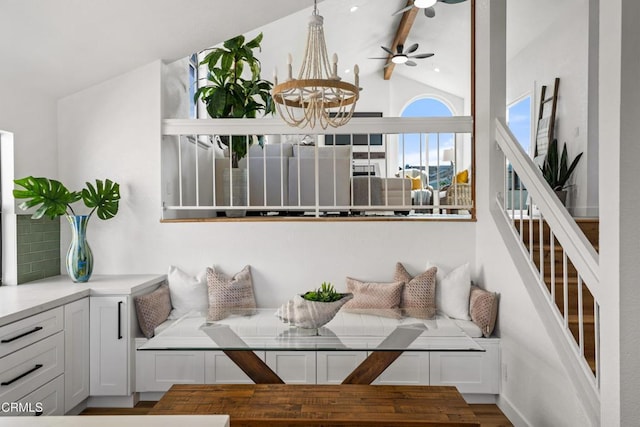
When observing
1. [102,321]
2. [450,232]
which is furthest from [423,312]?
[102,321]

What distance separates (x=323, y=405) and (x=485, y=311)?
163cm

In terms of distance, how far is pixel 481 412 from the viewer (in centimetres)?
336

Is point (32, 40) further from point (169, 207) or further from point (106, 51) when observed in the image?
point (169, 207)

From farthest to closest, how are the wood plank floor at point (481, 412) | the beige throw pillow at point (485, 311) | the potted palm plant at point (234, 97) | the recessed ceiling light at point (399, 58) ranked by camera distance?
the recessed ceiling light at point (399, 58) → the potted palm plant at point (234, 97) → the beige throw pillow at point (485, 311) → the wood plank floor at point (481, 412)

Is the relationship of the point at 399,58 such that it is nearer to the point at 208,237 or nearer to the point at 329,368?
the point at 208,237

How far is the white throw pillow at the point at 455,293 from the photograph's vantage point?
12.0ft

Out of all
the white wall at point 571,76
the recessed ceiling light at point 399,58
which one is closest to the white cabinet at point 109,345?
the white wall at point 571,76

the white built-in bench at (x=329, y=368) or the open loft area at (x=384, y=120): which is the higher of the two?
the open loft area at (x=384, y=120)

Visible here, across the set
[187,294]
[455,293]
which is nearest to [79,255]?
[187,294]

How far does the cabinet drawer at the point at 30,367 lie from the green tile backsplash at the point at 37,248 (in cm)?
86

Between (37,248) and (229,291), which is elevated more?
(37,248)

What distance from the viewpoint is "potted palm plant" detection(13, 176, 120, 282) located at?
3266 mm

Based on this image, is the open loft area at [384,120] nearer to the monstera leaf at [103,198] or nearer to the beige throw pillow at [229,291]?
the monstera leaf at [103,198]

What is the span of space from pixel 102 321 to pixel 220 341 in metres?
1.45
